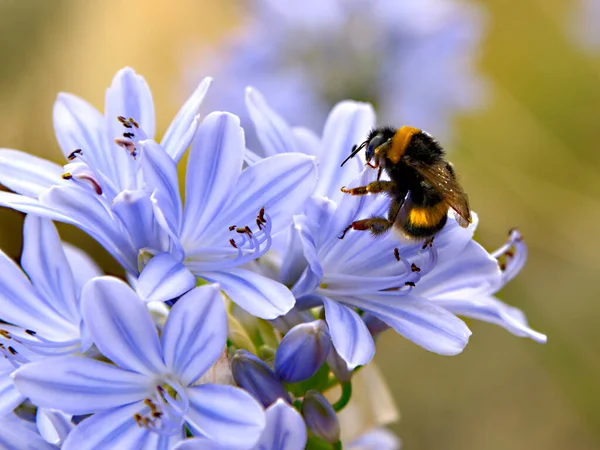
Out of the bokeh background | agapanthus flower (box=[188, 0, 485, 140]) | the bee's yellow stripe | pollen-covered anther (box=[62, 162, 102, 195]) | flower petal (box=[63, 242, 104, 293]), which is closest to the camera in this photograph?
pollen-covered anther (box=[62, 162, 102, 195])

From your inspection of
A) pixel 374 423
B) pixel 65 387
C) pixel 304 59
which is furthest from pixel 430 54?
pixel 65 387

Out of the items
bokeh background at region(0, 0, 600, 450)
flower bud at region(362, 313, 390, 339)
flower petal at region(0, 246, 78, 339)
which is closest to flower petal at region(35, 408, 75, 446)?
flower petal at region(0, 246, 78, 339)

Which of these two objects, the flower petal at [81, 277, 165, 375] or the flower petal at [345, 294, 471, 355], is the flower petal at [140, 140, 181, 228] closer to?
the flower petal at [81, 277, 165, 375]

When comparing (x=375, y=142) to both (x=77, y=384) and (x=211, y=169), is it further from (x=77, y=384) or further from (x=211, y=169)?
(x=77, y=384)

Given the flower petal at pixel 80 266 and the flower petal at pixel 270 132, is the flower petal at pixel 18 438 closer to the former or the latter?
the flower petal at pixel 80 266

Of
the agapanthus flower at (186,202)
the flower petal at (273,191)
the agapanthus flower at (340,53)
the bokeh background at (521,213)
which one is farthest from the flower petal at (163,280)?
the bokeh background at (521,213)

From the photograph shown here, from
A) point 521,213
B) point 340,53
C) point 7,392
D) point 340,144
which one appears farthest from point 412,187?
point 521,213
